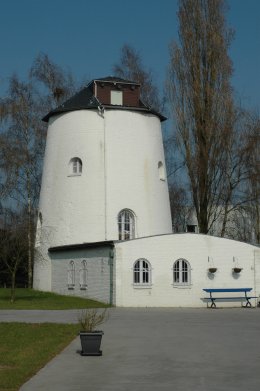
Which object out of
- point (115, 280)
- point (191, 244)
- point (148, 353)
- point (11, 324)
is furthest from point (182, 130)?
point (148, 353)

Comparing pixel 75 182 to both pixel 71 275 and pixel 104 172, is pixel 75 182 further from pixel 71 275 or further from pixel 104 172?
pixel 71 275

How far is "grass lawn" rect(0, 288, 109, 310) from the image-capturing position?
29.6 m

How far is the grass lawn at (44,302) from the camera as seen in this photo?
29.6 metres

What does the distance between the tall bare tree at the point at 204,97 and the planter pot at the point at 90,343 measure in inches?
1040

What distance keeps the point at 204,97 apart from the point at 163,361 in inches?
1122

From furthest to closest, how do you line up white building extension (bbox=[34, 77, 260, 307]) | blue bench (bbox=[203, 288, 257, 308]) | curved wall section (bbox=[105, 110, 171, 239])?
curved wall section (bbox=[105, 110, 171, 239]), white building extension (bbox=[34, 77, 260, 307]), blue bench (bbox=[203, 288, 257, 308])

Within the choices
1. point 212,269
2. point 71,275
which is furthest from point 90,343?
point 71,275

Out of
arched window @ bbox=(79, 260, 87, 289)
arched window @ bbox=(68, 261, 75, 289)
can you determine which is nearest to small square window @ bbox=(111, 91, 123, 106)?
arched window @ bbox=(68, 261, 75, 289)

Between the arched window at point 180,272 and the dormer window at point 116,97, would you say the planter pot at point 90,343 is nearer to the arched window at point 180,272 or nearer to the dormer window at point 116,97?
the arched window at point 180,272

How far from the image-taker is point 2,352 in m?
14.6

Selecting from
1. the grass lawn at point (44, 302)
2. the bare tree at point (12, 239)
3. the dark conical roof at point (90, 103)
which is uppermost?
the dark conical roof at point (90, 103)

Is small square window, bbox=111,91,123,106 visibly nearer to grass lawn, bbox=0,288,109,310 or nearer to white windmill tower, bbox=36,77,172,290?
white windmill tower, bbox=36,77,172,290

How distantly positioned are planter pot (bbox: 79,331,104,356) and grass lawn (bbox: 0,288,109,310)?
1467cm

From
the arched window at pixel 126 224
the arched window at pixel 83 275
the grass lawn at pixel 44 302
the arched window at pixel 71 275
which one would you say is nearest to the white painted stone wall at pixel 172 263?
the grass lawn at pixel 44 302
